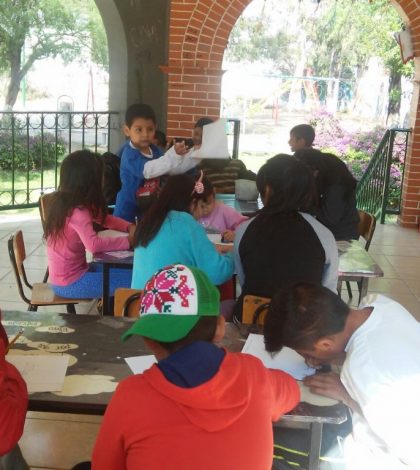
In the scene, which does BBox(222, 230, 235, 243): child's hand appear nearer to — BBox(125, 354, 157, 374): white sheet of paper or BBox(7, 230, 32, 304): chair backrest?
BBox(7, 230, 32, 304): chair backrest

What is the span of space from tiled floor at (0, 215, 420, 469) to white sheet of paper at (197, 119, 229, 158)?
1477 millimetres

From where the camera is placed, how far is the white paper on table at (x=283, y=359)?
2.13 meters

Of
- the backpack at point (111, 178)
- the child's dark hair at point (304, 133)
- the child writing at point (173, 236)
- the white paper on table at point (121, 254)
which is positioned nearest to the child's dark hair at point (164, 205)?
the child writing at point (173, 236)

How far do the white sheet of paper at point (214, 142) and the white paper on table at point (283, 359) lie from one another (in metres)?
2.63

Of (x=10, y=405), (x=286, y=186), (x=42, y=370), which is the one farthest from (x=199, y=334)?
(x=286, y=186)

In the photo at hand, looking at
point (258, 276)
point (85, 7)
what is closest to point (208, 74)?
point (258, 276)

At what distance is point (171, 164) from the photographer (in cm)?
438

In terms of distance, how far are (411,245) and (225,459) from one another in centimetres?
600

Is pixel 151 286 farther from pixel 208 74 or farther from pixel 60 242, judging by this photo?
pixel 208 74

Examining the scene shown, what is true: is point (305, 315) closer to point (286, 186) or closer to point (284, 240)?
point (284, 240)

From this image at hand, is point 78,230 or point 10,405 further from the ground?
point 78,230

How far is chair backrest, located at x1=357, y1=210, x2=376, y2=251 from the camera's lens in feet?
14.9

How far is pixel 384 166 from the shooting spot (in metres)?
8.16

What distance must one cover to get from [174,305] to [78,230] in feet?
7.03
